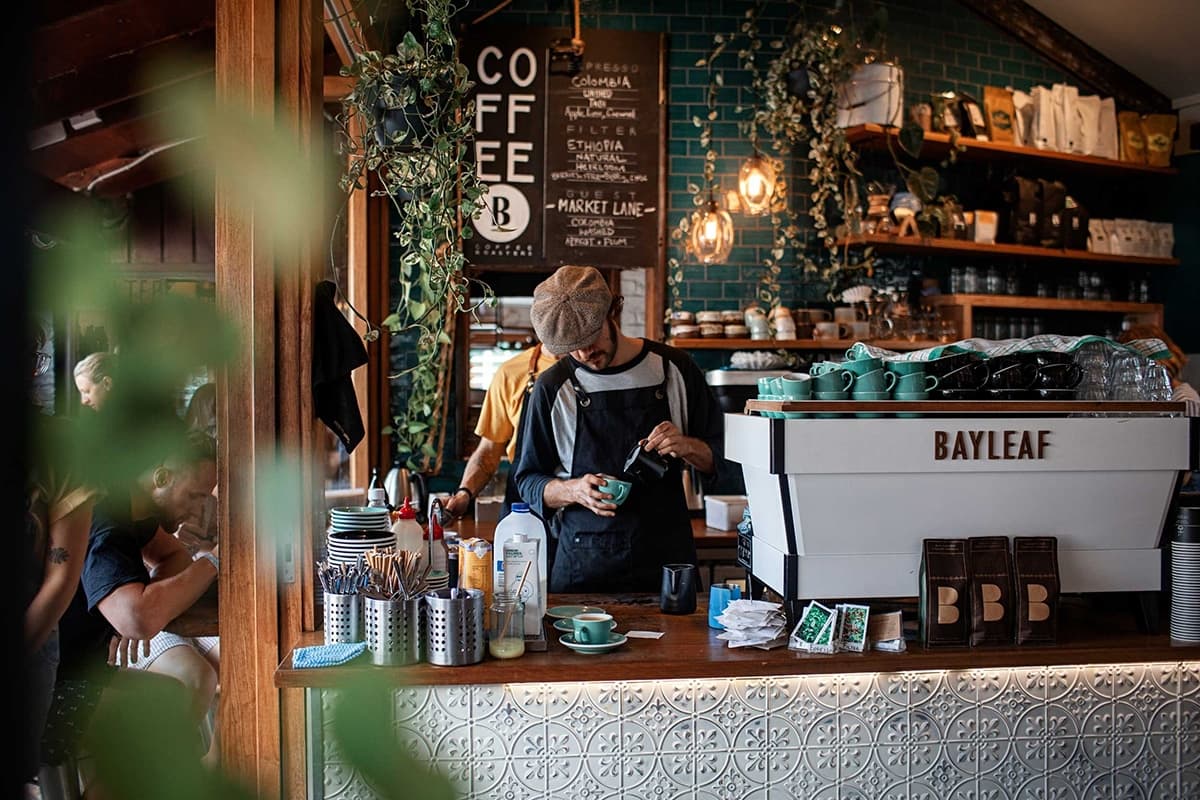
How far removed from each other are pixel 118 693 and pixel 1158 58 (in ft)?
24.8

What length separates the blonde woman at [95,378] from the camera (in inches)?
14.9

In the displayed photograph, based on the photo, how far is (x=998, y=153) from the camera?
6.26m

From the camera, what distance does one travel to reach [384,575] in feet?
7.60

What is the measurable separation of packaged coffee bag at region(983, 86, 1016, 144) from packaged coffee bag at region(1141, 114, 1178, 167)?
1057 mm

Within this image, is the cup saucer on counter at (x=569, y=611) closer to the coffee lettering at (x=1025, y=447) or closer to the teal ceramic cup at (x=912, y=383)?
the teal ceramic cup at (x=912, y=383)

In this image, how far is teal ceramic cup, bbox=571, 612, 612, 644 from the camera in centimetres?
237

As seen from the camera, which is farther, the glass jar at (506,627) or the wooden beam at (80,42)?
the glass jar at (506,627)

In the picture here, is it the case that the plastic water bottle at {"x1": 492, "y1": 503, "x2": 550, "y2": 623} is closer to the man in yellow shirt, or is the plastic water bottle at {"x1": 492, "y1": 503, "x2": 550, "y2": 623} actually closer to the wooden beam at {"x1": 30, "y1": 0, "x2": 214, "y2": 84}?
the wooden beam at {"x1": 30, "y1": 0, "x2": 214, "y2": 84}

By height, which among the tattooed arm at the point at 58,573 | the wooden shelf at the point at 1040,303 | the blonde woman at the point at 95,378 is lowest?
the tattooed arm at the point at 58,573

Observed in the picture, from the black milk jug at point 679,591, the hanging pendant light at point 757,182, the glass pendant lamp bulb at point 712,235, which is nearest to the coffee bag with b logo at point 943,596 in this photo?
the black milk jug at point 679,591

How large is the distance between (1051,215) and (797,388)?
464 centimetres

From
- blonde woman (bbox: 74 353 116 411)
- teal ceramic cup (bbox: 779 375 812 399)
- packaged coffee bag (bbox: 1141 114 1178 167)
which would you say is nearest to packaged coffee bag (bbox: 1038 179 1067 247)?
packaged coffee bag (bbox: 1141 114 1178 167)

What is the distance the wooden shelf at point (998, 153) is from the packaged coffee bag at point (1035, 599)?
3874 mm

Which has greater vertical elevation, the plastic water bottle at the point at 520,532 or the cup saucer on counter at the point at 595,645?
the plastic water bottle at the point at 520,532
